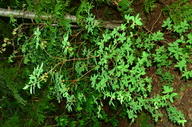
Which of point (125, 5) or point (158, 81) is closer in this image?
point (125, 5)

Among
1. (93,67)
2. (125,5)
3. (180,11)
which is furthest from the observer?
(93,67)

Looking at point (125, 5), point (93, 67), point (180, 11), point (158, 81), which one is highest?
point (125, 5)

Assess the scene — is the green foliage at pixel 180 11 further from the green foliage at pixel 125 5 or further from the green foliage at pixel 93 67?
the green foliage at pixel 125 5

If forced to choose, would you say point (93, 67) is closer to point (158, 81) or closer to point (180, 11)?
point (158, 81)

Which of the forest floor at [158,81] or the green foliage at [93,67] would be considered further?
the forest floor at [158,81]

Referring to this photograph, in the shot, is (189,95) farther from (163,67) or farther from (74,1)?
(74,1)

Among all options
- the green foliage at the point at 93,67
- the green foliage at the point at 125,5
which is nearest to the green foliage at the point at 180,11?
the green foliage at the point at 93,67

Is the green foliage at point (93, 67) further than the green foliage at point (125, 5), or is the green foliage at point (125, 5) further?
the green foliage at point (125, 5)

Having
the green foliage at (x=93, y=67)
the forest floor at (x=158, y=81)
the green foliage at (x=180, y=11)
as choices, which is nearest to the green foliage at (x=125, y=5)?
the green foliage at (x=93, y=67)

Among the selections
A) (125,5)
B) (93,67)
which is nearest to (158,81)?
(93,67)

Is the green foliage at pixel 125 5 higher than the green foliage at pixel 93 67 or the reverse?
higher

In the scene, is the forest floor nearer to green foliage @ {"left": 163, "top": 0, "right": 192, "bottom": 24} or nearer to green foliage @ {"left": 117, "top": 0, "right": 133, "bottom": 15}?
green foliage @ {"left": 163, "top": 0, "right": 192, "bottom": 24}

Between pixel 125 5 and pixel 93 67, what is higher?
pixel 125 5

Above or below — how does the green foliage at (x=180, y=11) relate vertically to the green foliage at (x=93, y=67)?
above
